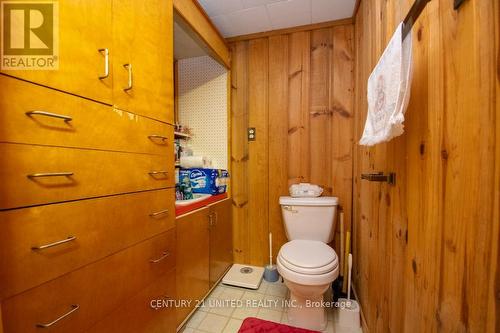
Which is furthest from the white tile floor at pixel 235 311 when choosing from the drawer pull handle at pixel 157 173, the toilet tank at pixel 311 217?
the drawer pull handle at pixel 157 173

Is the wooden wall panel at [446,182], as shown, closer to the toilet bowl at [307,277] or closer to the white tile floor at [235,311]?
the toilet bowl at [307,277]

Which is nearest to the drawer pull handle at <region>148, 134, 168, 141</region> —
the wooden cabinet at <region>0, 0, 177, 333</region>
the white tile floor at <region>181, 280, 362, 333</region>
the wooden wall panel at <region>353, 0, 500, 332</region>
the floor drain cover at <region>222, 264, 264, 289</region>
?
the wooden cabinet at <region>0, 0, 177, 333</region>

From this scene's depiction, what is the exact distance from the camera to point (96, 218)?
2.48 feet

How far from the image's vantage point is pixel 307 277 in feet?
3.77

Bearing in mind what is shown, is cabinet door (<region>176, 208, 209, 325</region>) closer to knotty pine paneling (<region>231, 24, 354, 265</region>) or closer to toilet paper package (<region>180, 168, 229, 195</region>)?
toilet paper package (<region>180, 168, 229, 195</region>)

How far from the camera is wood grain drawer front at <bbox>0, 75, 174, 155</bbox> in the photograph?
1.77ft

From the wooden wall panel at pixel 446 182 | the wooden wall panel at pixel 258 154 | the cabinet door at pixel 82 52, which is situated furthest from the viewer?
the wooden wall panel at pixel 258 154

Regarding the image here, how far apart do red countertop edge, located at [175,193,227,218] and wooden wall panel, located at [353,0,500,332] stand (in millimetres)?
1094

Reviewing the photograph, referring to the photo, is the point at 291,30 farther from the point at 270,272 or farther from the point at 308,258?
the point at 270,272

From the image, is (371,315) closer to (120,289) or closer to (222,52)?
(120,289)

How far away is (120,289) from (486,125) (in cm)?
123

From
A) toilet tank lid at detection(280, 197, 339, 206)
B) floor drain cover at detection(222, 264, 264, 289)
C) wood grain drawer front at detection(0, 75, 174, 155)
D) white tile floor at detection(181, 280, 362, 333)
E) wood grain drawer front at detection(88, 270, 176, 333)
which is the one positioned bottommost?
white tile floor at detection(181, 280, 362, 333)

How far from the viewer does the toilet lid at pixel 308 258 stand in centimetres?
117
